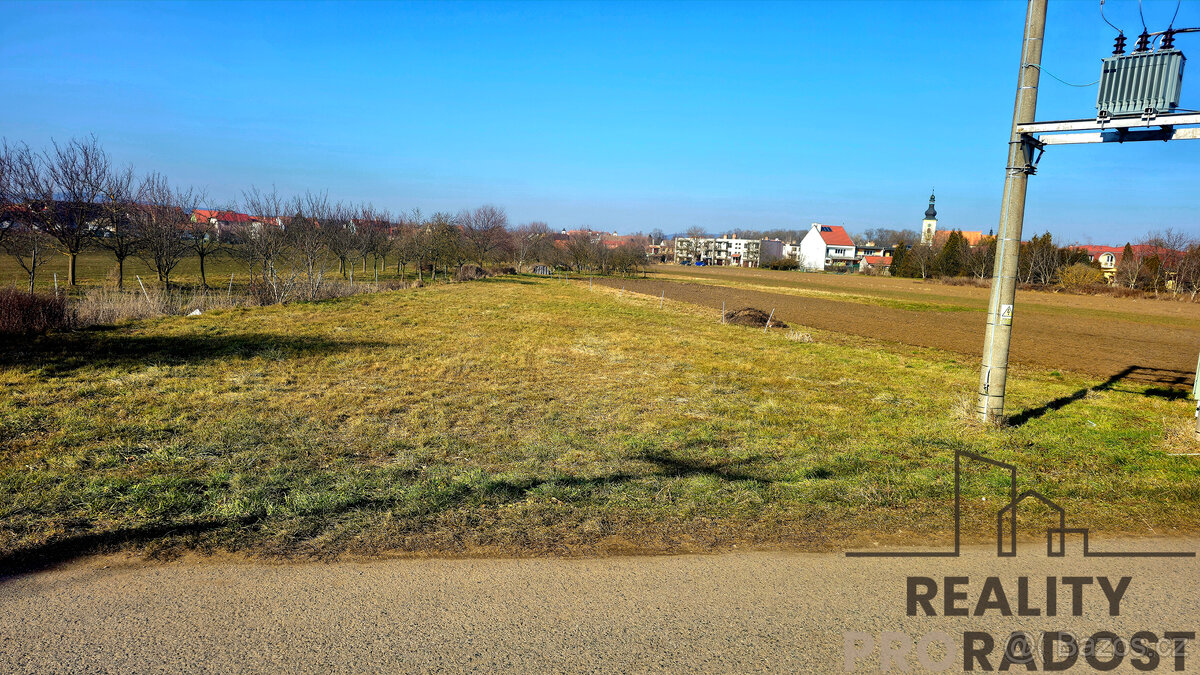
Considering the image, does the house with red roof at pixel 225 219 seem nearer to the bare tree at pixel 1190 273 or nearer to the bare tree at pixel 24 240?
the bare tree at pixel 24 240

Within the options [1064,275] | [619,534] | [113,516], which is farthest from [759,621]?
[1064,275]

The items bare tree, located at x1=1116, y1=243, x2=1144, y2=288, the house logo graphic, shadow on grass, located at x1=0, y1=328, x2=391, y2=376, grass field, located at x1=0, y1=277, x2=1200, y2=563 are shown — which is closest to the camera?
the house logo graphic

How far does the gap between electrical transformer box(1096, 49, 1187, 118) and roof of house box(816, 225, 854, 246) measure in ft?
417

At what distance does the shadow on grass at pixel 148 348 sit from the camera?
1091 cm

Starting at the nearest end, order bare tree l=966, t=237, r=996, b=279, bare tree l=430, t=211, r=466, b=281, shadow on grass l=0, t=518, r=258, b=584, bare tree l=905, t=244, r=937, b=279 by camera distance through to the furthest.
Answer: shadow on grass l=0, t=518, r=258, b=584, bare tree l=430, t=211, r=466, b=281, bare tree l=966, t=237, r=996, b=279, bare tree l=905, t=244, r=937, b=279

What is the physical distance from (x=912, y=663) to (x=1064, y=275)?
71.3 m

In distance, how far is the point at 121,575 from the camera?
12.3ft

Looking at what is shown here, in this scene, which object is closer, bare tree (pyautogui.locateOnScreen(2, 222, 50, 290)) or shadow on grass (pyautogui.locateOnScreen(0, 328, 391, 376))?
shadow on grass (pyautogui.locateOnScreen(0, 328, 391, 376))

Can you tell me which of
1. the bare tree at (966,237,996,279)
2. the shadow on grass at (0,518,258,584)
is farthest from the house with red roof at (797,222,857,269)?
the shadow on grass at (0,518,258,584)

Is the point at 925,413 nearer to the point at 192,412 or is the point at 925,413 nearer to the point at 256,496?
the point at 256,496

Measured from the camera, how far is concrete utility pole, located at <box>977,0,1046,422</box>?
7.28 metres

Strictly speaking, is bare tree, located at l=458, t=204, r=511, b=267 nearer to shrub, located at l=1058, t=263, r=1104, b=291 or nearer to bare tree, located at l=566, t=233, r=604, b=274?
bare tree, located at l=566, t=233, r=604, b=274

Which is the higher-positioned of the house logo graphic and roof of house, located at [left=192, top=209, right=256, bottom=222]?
roof of house, located at [left=192, top=209, right=256, bottom=222]

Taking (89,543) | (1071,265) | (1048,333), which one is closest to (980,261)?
(1071,265)
